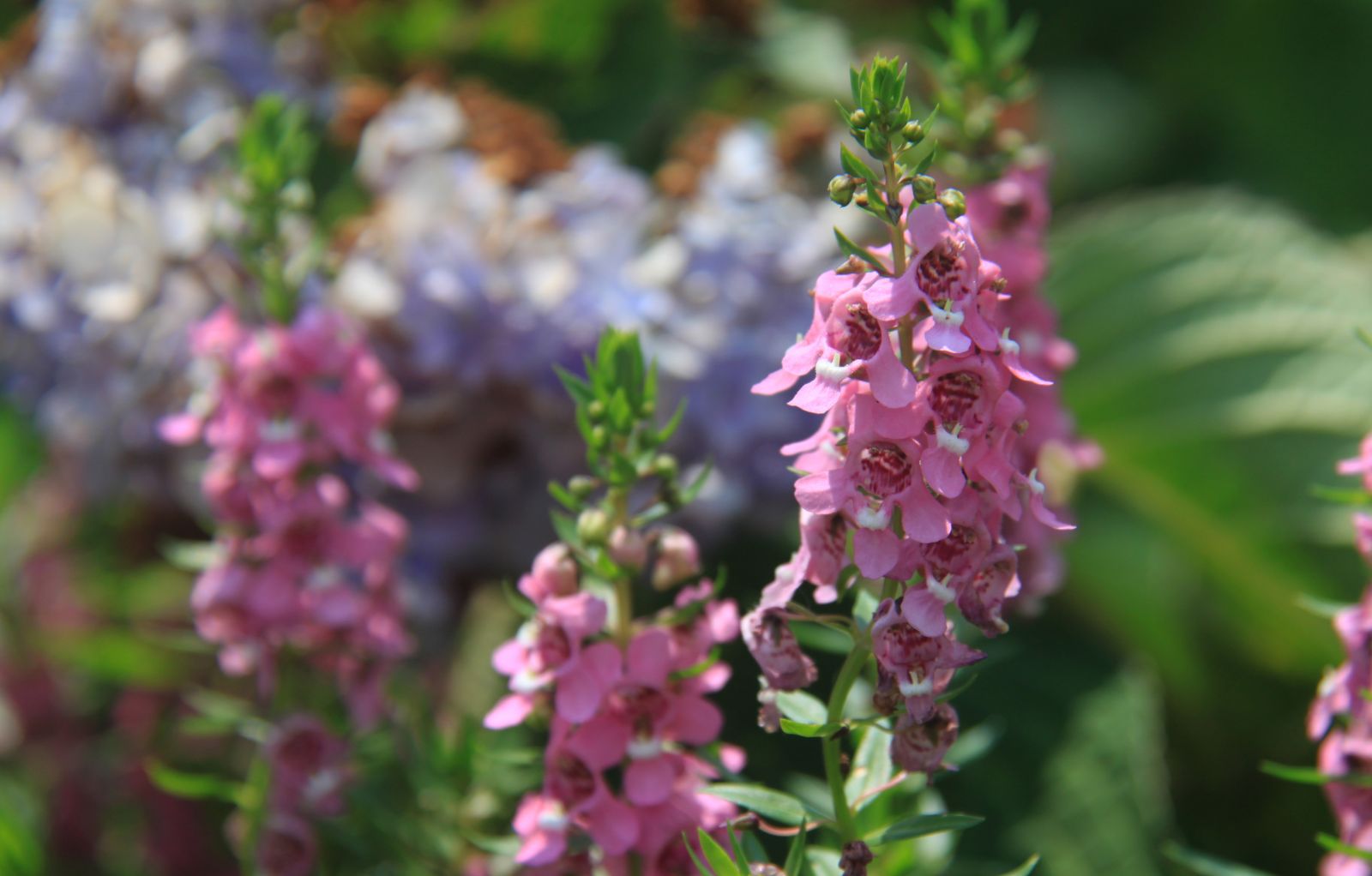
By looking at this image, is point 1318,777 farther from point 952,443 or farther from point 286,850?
→ point 286,850

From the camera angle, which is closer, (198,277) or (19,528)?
(198,277)

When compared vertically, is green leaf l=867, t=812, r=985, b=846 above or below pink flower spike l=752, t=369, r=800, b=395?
below

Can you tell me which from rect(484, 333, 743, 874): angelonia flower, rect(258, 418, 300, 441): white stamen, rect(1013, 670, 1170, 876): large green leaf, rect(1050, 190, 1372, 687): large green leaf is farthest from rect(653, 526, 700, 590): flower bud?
rect(1050, 190, 1372, 687): large green leaf

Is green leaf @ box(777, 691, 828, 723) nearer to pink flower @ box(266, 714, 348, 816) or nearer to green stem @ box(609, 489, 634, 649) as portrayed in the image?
green stem @ box(609, 489, 634, 649)

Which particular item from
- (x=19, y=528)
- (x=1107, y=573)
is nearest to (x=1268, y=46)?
(x=1107, y=573)

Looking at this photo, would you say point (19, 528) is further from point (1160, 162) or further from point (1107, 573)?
point (1160, 162)

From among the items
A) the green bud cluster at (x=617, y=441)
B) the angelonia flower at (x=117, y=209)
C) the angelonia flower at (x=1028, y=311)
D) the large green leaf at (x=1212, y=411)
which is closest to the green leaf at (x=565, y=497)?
the green bud cluster at (x=617, y=441)
